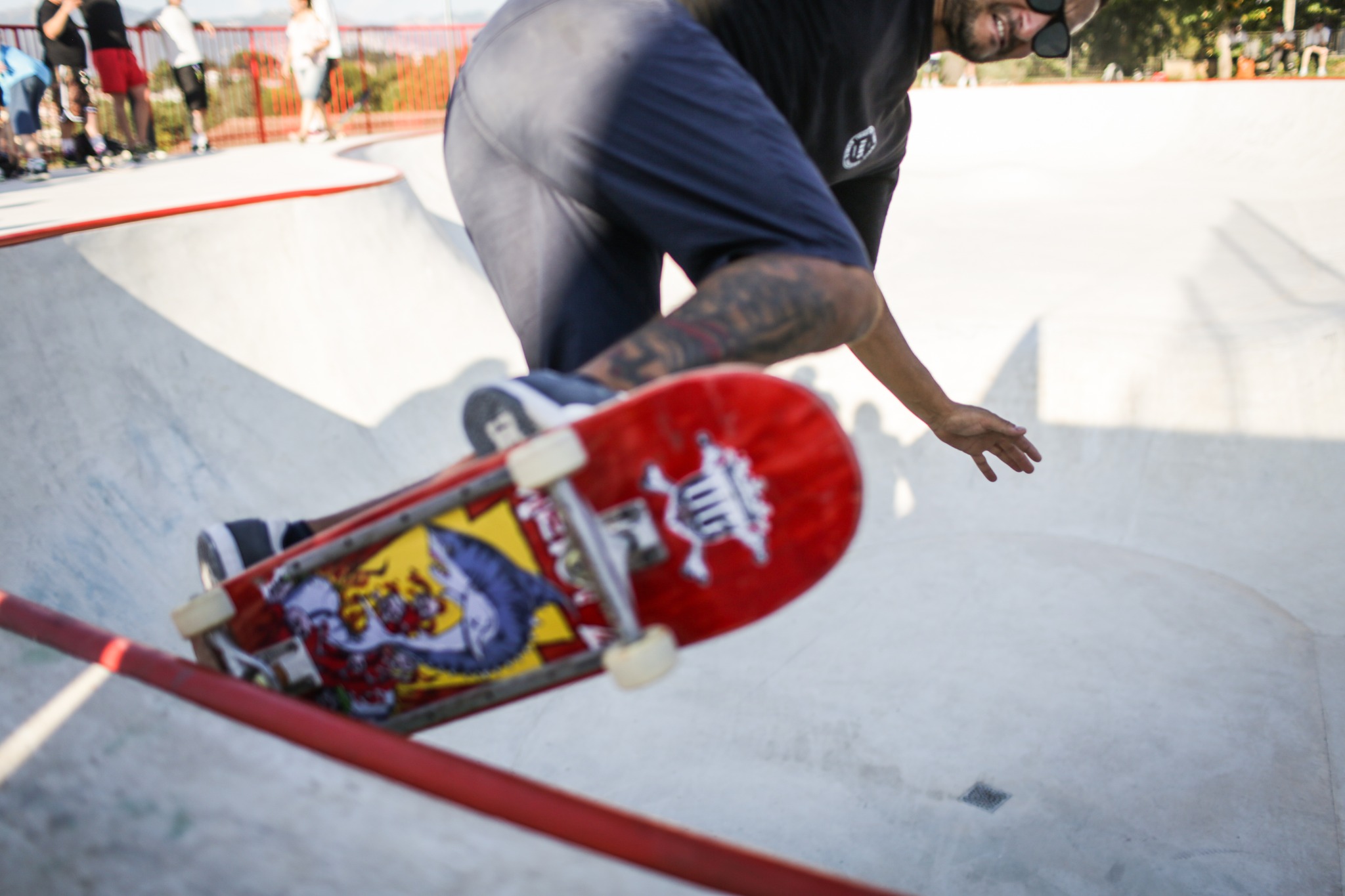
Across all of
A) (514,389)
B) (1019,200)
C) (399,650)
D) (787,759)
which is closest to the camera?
(514,389)

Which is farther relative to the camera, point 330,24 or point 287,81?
point 287,81

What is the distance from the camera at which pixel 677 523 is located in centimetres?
130

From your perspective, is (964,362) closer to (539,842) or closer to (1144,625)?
(1144,625)

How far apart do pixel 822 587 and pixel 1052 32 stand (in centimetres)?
372

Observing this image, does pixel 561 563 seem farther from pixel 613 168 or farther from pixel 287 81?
pixel 287 81

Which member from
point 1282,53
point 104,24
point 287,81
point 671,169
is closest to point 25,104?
point 104,24

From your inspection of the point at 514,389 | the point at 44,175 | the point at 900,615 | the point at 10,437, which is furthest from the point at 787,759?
the point at 44,175

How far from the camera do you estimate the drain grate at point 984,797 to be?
10.5ft

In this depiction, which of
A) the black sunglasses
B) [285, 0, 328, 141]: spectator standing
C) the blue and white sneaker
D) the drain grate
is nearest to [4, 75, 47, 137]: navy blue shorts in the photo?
[285, 0, 328, 141]: spectator standing

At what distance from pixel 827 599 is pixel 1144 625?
4.99ft

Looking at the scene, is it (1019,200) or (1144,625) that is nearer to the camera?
(1144,625)

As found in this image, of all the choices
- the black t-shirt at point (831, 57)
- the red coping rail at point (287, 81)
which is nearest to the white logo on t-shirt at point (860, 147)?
the black t-shirt at point (831, 57)

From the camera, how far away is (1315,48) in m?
23.4

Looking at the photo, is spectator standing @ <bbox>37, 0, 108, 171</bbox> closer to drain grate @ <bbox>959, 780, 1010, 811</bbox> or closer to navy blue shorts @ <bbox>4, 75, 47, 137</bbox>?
navy blue shorts @ <bbox>4, 75, 47, 137</bbox>
